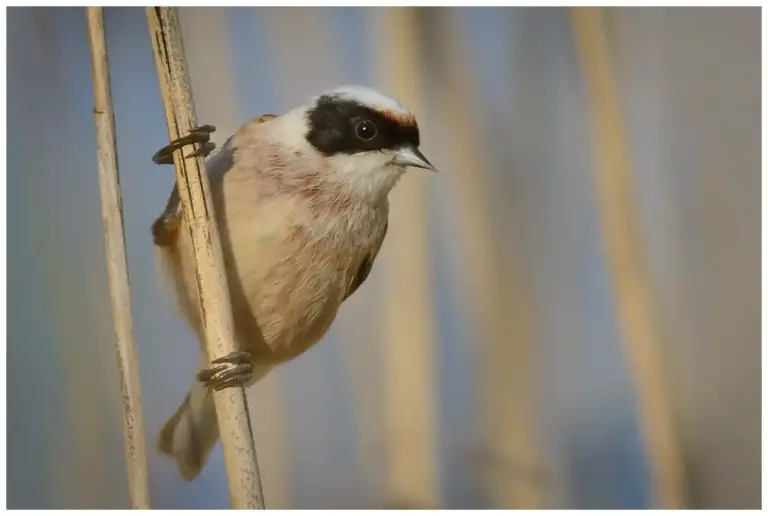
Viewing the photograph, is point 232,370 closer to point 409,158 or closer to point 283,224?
point 283,224

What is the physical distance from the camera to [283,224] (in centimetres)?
111

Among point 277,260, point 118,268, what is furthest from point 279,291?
point 118,268

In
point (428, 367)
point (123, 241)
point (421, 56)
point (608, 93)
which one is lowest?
point (428, 367)

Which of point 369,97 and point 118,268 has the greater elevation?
point 369,97

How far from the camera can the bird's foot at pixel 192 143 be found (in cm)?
110

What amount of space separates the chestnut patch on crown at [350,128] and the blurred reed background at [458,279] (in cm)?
8

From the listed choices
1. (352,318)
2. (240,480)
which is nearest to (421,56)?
(352,318)

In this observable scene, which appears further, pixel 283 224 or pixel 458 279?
pixel 458 279

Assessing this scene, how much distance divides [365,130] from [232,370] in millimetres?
365

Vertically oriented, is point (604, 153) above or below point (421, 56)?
below

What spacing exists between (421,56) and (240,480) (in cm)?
66

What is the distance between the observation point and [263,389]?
1202 mm

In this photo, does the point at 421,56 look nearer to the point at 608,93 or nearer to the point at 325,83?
the point at 325,83

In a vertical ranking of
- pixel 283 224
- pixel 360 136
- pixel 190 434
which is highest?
pixel 360 136
